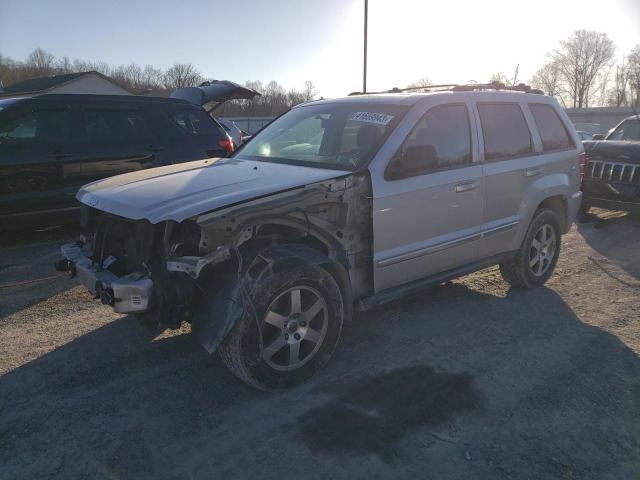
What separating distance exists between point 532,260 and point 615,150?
4.57 metres

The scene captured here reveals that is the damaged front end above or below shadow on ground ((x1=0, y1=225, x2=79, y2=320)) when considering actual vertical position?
above

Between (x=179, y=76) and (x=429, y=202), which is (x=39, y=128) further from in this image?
(x=179, y=76)

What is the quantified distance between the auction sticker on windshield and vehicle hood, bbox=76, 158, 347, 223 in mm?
662

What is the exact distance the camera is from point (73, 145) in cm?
653

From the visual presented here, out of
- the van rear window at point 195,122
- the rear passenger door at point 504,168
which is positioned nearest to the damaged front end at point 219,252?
the rear passenger door at point 504,168

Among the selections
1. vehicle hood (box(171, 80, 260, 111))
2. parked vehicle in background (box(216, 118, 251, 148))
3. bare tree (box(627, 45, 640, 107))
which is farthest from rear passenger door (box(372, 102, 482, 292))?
bare tree (box(627, 45, 640, 107))

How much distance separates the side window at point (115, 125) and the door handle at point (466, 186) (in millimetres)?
4872

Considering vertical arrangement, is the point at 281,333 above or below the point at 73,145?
below

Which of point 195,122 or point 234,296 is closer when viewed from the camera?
point 234,296

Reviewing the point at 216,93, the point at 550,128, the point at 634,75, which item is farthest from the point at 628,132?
the point at 634,75

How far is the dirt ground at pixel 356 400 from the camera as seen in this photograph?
103 inches

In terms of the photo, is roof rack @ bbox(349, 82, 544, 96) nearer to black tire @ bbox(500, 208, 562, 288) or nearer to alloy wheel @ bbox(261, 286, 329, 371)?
black tire @ bbox(500, 208, 562, 288)

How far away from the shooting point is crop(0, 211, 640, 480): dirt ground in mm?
2609

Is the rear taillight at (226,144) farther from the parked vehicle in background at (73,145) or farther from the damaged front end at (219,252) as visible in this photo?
the damaged front end at (219,252)
